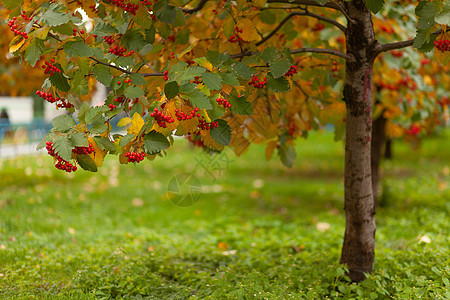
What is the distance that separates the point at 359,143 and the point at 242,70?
1.34m

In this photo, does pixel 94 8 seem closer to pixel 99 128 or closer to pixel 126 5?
pixel 126 5

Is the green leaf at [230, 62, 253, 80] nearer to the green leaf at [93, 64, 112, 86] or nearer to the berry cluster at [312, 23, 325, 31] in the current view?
the green leaf at [93, 64, 112, 86]

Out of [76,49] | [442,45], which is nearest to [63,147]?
[76,49]

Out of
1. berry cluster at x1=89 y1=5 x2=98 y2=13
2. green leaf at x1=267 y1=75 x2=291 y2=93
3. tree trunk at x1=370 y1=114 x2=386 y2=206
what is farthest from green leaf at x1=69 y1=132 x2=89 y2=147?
tree trunk at x1=370 y1=114 x2=386 y2=206

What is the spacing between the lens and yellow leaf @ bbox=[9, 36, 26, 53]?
240cm

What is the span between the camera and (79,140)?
7.77 ft

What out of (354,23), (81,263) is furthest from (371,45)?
(81,263)

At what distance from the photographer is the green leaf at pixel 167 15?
2.94 meters

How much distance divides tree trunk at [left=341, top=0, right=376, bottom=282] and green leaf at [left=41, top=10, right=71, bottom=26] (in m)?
2.07

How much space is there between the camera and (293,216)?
23.6 feet

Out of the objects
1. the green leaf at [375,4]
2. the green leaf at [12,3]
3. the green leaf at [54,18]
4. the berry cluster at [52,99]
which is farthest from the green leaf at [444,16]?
the green leaf at [12,3]

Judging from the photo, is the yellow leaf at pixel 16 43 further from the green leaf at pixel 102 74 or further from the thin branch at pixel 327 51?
the thin branch at pixel 327 51

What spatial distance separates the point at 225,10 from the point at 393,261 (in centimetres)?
253

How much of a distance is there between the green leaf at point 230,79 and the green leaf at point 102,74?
26.3 inches
